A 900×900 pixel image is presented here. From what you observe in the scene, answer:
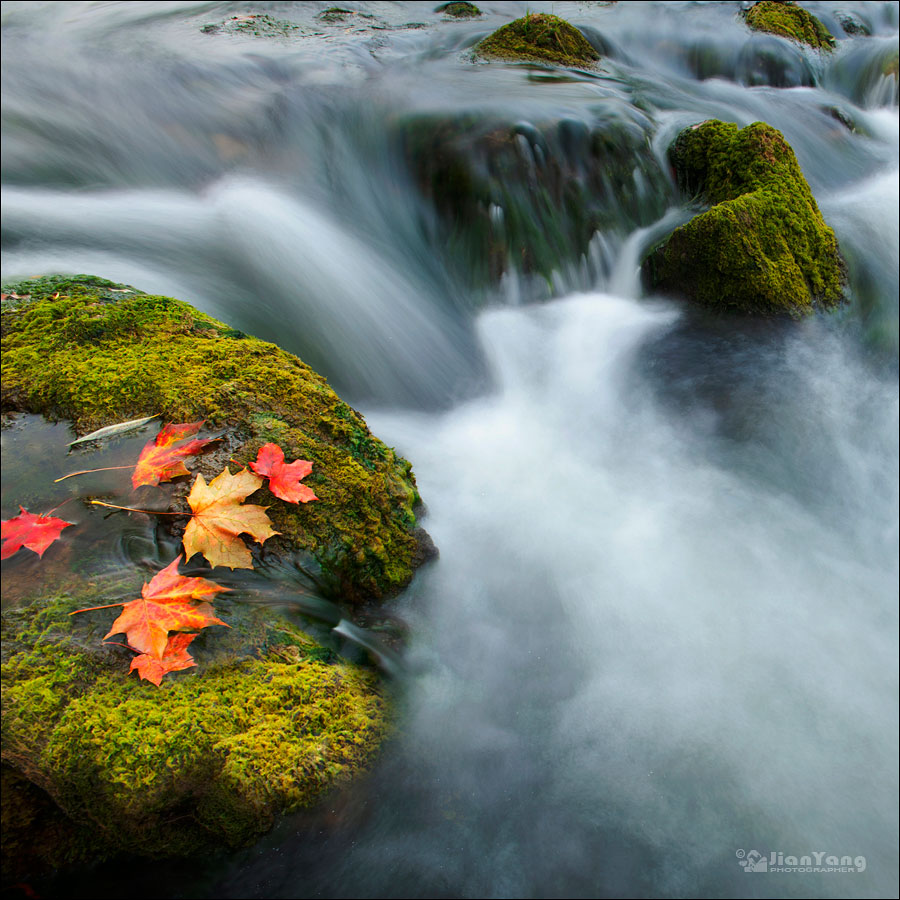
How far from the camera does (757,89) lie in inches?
306

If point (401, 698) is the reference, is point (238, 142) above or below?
above

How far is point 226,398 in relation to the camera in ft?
8.05

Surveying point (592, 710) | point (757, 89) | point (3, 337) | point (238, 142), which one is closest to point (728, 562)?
point (592, 710)

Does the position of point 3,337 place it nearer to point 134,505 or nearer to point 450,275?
point 134,505

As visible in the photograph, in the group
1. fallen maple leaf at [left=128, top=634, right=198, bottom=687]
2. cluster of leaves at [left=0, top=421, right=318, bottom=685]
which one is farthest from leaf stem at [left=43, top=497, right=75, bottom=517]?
fallen maple leaf at [left=128, top=634, right=198, bottom=687]

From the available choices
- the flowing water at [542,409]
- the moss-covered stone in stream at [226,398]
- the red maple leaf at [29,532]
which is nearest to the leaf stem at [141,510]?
the red maple leaf at [29,532]

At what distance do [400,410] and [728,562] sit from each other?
6.40 feet

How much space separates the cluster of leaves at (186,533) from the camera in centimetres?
190

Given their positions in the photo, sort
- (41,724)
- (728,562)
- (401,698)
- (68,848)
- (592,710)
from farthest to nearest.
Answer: (728,562) → (592,710) → (401,698) → (68,848) → (41,724)

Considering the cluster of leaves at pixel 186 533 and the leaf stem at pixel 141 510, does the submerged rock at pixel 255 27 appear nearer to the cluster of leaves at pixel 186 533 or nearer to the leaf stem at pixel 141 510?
the cluster of leaves at pixel 186 533

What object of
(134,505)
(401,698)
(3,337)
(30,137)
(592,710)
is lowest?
(592,710)

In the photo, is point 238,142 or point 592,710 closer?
point 592,710

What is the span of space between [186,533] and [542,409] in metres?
2.63

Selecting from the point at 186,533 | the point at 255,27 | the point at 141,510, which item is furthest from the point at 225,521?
the point at 255,27
